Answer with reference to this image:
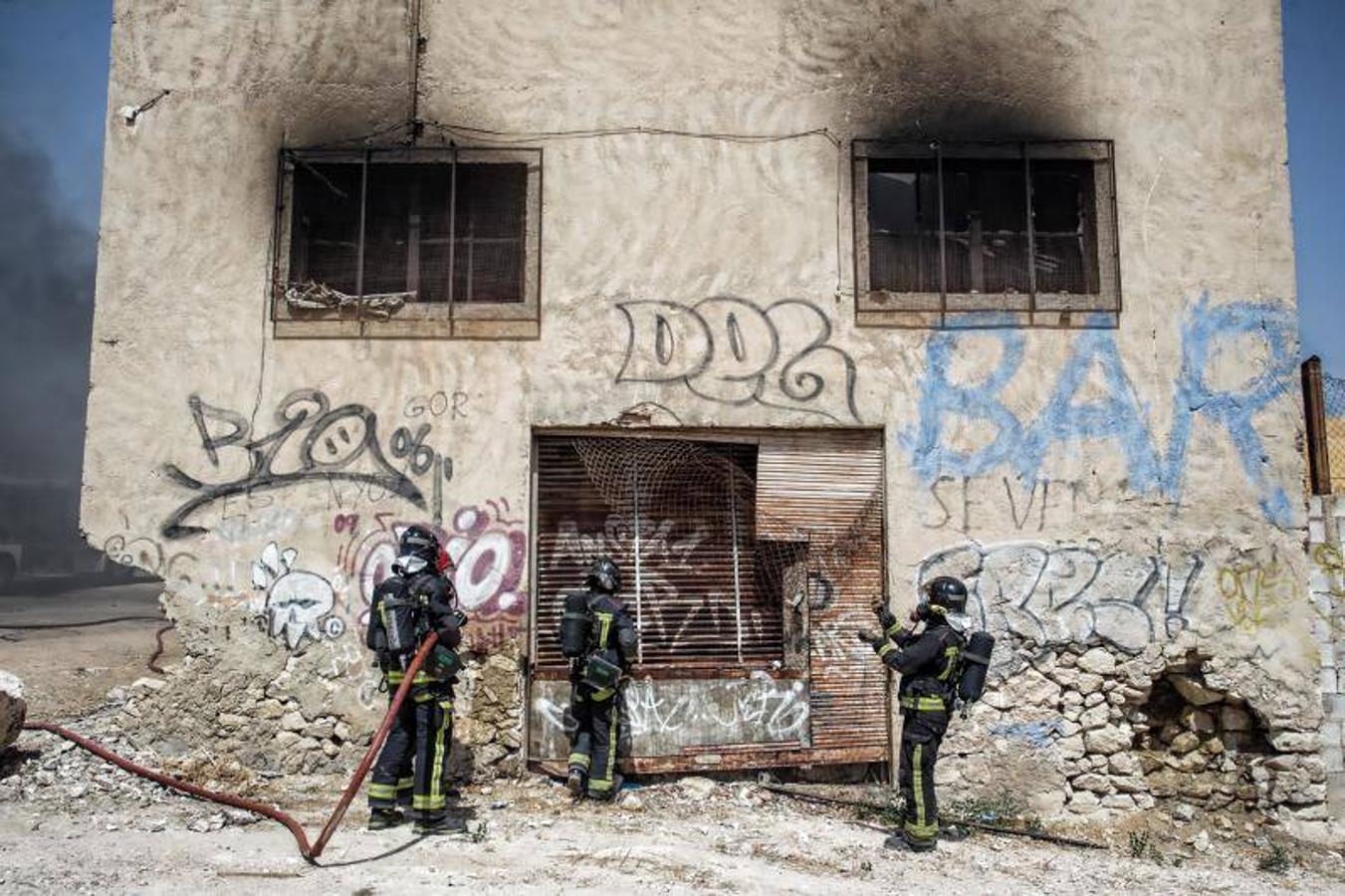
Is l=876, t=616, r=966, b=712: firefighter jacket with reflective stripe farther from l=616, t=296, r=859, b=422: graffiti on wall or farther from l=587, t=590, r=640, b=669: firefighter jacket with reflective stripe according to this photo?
l=616, t=296, r=859, b=422: graffiti on wall

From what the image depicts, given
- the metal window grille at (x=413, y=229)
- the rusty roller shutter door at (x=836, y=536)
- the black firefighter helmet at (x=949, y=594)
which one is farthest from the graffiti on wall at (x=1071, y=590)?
the metal window grille at (x=413, y=229)

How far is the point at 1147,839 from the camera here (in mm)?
6473

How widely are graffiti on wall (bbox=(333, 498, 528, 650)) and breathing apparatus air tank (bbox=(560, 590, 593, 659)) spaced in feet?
1.77

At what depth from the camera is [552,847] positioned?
5.50 metres

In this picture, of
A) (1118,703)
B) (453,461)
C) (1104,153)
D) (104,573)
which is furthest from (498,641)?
(104,573)

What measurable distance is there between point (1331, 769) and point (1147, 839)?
58.6 inches

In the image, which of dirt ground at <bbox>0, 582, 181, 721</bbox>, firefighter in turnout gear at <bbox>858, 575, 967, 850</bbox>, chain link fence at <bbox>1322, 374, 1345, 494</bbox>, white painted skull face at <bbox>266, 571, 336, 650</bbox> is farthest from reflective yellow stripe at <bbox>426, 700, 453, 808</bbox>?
chain link fence at <bbox>1322, 374, 1345, 494</bbox>

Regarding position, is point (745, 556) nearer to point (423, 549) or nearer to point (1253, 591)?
point (423, 549)

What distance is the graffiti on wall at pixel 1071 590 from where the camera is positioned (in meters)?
6.82

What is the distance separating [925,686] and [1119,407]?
2.76 meters

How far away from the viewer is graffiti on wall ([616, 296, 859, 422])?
699 centimetres

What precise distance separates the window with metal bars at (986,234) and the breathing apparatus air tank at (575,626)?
9.60 ft

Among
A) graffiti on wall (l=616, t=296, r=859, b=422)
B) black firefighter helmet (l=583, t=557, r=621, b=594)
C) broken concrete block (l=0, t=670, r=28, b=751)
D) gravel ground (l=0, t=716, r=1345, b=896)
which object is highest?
graffiti on wall (l=616, t=296, r=859, b=422)

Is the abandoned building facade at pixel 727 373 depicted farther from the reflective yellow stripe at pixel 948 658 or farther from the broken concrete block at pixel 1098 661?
the reflective yellow stripe at pixel 948 658
